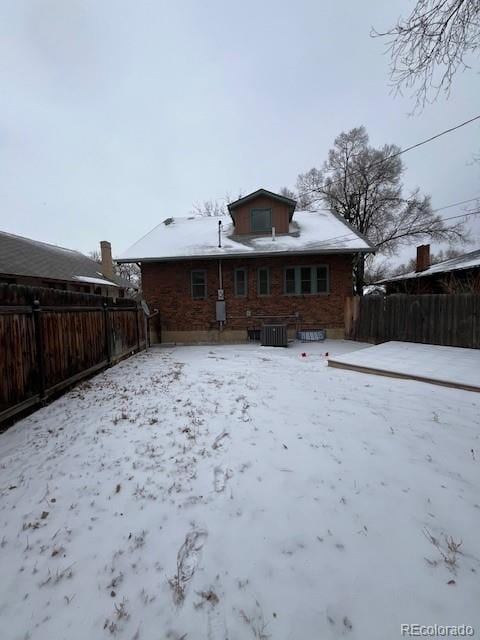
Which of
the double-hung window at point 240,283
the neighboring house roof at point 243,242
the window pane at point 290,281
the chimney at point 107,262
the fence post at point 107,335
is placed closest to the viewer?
the fence post at point 107,335

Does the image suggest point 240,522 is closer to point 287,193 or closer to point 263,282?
point 263,282

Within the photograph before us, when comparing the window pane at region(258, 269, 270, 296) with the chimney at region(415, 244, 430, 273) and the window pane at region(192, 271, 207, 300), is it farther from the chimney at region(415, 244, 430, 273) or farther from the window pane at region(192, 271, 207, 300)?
the chimney at region(415, 244, 430, 273)

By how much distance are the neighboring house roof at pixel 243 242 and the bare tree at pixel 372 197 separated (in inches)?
Result: 311

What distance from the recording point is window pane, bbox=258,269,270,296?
12.8 meters

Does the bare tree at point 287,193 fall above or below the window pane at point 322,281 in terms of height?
above

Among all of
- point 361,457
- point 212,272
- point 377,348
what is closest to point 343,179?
point 212,272

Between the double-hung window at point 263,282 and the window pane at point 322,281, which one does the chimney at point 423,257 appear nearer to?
the window pane at point 322,281

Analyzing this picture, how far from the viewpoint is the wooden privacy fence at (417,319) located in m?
8.34

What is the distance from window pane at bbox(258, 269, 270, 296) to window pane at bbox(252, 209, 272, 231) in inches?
109

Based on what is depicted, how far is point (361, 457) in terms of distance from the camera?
2.95 m

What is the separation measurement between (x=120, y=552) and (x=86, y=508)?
0.63 meters

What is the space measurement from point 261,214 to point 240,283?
4.04m

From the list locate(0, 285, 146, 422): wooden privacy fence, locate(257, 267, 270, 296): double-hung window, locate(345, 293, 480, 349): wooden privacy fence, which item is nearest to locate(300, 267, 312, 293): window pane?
locate(257, 267, 270, 296): double-hung window

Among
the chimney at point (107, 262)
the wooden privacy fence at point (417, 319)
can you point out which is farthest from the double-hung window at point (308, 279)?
the chimney at point (107, 262)
